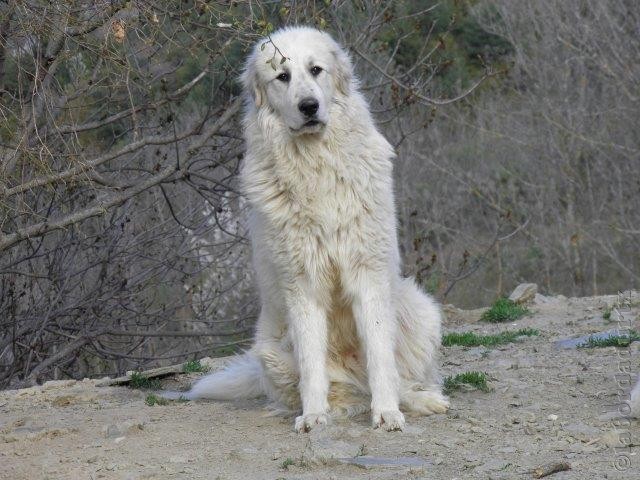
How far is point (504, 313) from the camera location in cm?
925

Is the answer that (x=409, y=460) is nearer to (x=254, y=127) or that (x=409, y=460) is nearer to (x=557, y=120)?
(x=254, y=127)

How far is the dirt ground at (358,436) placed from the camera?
4836mm

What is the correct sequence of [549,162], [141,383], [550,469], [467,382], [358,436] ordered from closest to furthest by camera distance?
1. [550,469]
2. [358,436]
3. [467,382]
4. [141,383]
5. [549,162]

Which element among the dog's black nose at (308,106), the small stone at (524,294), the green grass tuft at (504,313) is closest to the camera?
the dog's black nose at (308,106)

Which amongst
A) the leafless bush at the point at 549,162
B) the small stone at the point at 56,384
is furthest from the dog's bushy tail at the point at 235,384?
the leafless bush at the point at 549,162

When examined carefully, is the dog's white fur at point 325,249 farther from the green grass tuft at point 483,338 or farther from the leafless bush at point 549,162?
the leafless bush at point 549,162

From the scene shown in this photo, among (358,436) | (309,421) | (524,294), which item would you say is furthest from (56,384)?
(524,294)

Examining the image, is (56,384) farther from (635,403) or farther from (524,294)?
(524,294)

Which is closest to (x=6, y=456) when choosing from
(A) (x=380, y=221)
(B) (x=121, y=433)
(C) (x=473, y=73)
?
(B) (x=121, y=433)

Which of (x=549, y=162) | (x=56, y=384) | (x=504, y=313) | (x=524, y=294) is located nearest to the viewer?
(x=56, y=384)

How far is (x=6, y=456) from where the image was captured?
216 inches

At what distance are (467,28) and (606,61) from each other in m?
5.44

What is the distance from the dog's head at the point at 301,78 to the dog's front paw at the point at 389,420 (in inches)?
65.4

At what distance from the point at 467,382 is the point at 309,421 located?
52.2 inches
